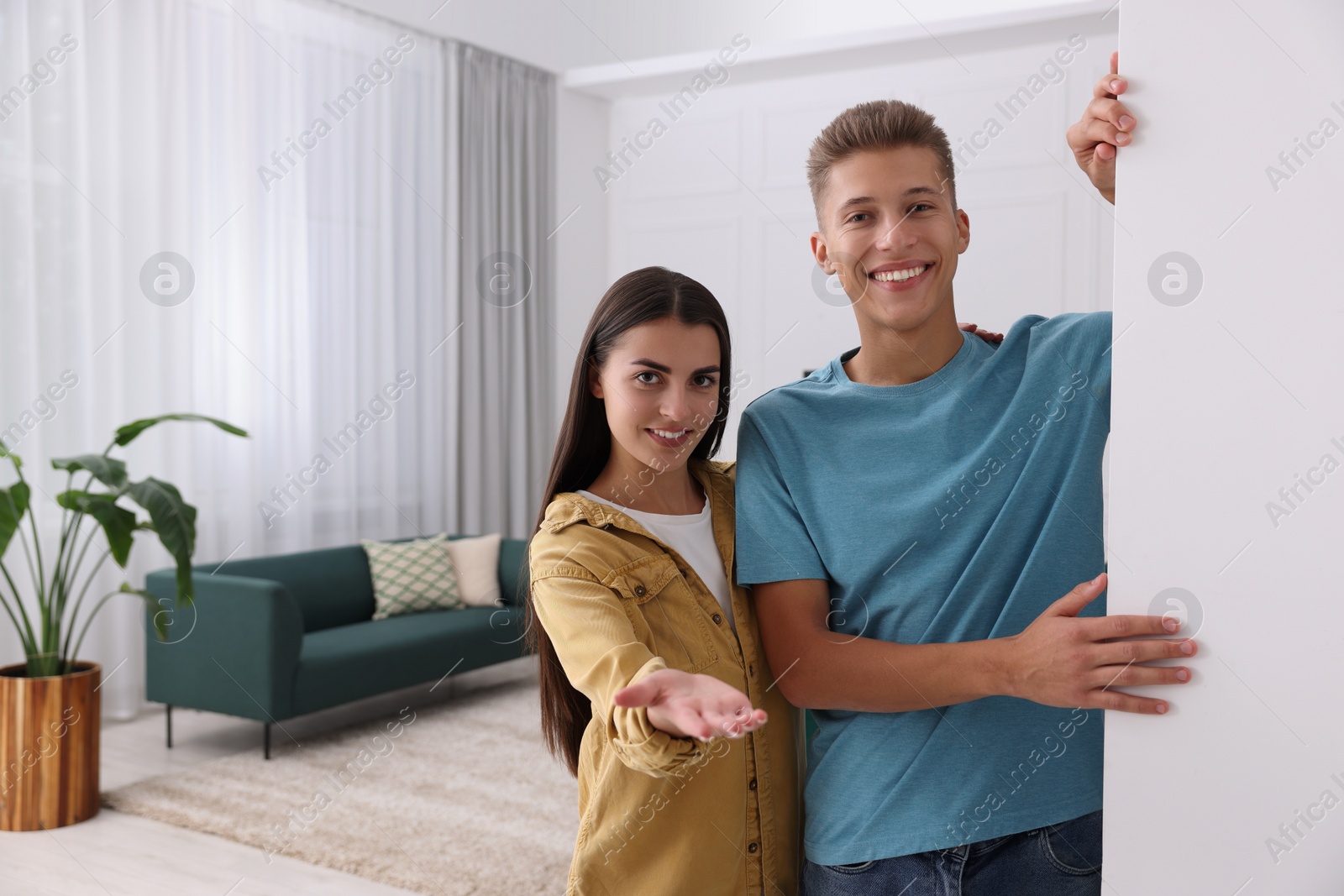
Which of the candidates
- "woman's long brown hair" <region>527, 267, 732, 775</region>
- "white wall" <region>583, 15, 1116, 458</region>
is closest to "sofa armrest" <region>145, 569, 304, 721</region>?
"white wall" <region>583, 15, 1116, 458</region>

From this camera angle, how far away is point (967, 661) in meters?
1.04

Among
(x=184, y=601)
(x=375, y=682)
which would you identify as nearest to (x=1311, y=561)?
(x=184, y=601)

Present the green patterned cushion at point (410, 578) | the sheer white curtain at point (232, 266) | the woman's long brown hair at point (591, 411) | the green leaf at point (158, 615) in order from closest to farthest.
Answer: the woman's long brown hair at point (591, 411), the green leaf at point (158, 615), the sheer white curtain at point (232, 266), the green patterned cushion at point (410, 578)

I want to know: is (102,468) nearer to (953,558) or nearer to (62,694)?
(62,694)

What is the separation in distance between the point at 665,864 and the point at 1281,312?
83 cm

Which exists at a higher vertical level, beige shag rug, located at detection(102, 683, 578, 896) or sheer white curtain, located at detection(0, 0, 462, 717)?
sheer white curtain, located at detection(0, 0, 462, 717)

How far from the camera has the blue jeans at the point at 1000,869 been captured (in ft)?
3.59

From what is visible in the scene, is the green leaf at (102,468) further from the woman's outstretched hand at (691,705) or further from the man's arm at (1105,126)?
the man's arm at (1105,126)

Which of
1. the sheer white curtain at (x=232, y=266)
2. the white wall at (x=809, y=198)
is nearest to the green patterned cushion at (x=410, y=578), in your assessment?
the sheer white curtain at (x=232, y=266)

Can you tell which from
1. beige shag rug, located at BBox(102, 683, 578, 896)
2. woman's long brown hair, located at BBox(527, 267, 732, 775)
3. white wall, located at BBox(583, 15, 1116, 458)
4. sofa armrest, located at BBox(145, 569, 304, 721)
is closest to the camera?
woman's long brown hair, located at BBox(527, 267, 732, 775)

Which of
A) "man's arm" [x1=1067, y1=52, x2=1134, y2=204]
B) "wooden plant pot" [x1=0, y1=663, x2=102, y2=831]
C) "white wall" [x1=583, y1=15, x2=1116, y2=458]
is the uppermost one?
"white wall" [x1=583, y1=15, x2=1116, y2=458]

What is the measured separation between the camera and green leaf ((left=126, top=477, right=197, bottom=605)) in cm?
314

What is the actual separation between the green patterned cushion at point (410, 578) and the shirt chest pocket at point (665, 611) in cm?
375

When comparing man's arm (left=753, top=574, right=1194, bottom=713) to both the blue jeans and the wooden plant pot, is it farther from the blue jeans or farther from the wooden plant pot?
the wooden plant pot
